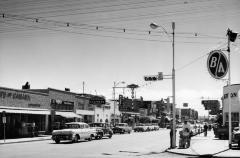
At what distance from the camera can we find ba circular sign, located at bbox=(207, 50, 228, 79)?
1777 cm

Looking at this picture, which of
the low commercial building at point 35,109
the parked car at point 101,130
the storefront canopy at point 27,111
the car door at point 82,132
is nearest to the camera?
the car door at point 82,132

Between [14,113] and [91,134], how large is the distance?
9899 mm

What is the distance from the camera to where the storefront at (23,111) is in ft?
123

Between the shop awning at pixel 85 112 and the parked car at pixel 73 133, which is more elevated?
the shop awning at pixel 85 112

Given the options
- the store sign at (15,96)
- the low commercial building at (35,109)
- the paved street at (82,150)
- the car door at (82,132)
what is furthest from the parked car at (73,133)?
the store sign at (15,96)

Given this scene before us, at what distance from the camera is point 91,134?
112 ft

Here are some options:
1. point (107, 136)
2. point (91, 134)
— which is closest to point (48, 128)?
point (107, 136)

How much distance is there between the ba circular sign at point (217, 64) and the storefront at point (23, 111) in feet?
77.5

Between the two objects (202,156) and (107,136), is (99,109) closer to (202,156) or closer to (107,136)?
(107,136)

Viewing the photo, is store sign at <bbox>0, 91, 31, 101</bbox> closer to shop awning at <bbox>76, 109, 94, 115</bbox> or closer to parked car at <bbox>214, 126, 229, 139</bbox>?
shop awning at <bbox>76, 109, 94, 115</bbox>

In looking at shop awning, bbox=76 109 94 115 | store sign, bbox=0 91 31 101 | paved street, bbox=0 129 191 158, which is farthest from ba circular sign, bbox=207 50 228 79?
shop awning, bbox=76 109 94 115

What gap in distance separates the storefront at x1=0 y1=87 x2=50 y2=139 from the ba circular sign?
23.6 metres

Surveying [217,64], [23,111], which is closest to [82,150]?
[217,64]

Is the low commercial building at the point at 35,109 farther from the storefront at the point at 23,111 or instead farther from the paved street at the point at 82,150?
the paved street at the point at 82,150
